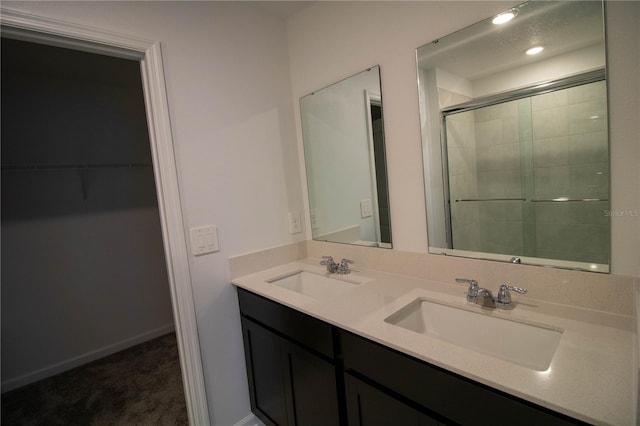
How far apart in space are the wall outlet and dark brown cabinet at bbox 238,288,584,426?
514 millimetres

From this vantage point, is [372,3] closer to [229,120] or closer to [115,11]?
[229,120]

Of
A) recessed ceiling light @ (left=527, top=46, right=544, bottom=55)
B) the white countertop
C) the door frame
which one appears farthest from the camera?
the door frame

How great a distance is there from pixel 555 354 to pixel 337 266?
→ 1.02m

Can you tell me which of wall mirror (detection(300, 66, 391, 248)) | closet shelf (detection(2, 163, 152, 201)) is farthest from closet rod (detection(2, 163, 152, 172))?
wall mirror (detection(300, 66, 391, 248))

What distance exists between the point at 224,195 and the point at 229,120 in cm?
41

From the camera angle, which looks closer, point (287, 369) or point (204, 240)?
point (287, 369)

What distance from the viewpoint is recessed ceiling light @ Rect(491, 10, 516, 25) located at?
108cm

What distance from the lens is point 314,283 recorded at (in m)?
1.74

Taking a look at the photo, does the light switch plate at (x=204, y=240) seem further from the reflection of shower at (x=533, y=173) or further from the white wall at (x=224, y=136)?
the reflection of shower at (x=533, y=173)

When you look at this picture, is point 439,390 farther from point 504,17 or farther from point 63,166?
point 63,166

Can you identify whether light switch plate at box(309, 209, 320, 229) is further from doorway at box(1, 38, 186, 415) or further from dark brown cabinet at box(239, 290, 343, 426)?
doorway at box(1, 38, 186, 415)

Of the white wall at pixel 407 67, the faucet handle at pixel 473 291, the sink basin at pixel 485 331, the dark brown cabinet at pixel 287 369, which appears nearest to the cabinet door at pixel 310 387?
the dark brown cabinet at pixel 287 369

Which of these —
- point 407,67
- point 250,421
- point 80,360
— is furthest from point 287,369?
point 80,360

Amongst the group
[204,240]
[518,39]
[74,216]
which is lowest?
[204,240]
